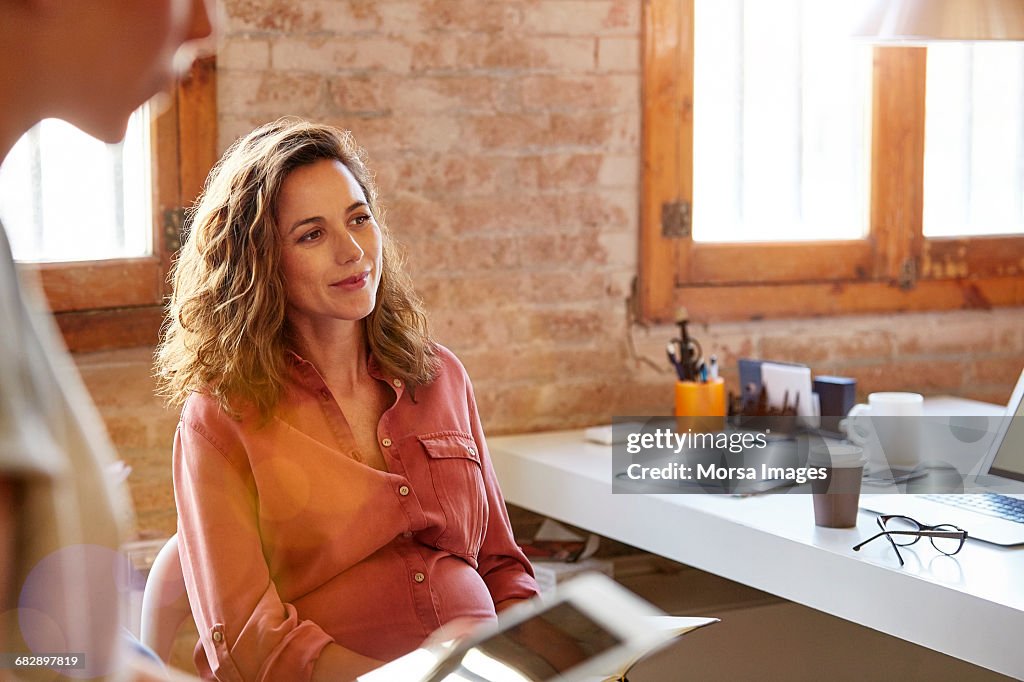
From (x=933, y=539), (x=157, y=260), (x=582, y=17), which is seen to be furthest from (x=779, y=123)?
(x=157, y=260)

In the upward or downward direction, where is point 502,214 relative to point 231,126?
downward

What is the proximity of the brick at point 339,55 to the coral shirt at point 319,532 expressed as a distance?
96cm

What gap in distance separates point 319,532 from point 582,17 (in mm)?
1633

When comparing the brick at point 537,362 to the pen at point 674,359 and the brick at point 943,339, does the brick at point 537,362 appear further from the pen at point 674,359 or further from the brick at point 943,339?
the brick at point 943,339

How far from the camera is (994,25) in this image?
2.14 meters

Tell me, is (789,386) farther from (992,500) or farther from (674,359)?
(992,500)

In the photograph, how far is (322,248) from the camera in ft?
Result: 6.50

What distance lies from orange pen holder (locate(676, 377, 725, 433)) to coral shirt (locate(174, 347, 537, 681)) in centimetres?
85

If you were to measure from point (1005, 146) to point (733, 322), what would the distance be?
111cm

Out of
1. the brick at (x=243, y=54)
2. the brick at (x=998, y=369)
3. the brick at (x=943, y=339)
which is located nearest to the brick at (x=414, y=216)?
the brick at (x=243, y=54)

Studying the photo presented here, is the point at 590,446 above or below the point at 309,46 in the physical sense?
below

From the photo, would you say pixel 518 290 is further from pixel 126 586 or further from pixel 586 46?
pixel 126 586

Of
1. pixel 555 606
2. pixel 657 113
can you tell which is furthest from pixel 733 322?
pixel 555 606

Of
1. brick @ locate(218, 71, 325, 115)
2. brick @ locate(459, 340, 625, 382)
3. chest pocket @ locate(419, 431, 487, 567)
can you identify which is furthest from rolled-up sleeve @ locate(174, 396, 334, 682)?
brick @ locate(459, 340, 625, 382)
